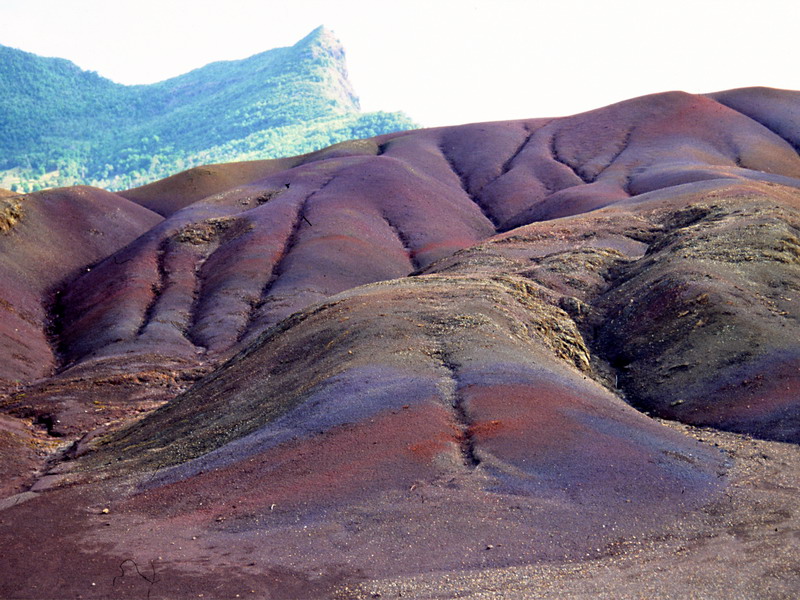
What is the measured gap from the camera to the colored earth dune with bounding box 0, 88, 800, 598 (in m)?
14.7

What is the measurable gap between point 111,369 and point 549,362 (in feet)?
106

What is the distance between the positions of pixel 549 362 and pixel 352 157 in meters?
70.5

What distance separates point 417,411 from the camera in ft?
66.8

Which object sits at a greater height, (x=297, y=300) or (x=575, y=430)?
(x=575, y=430)

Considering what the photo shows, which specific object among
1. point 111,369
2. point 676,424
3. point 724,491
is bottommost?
point 111,369

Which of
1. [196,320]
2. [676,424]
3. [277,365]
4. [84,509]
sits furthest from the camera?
[196,320]

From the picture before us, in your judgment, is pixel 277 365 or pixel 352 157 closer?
pixel 277 365

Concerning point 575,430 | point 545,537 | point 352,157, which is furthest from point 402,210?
point 545,537

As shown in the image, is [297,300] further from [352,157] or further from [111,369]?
[352,157]

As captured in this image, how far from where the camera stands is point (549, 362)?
25328mm

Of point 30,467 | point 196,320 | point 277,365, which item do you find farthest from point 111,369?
point 277,365

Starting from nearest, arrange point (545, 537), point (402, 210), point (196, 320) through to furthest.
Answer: point (545, 537) < point (196, 320) < point (402, 210)

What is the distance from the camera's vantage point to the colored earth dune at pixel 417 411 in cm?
1470

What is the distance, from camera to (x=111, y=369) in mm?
47938
